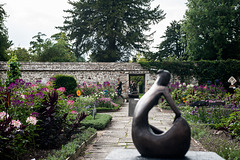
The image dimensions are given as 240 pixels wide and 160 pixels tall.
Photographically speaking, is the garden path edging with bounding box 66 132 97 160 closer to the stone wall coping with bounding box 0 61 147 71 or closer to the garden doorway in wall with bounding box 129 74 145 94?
the stone wall coping with bounding box 0 61 147 71

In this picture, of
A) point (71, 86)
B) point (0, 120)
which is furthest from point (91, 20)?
point (0, 120)

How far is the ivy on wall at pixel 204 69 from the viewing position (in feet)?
51.4

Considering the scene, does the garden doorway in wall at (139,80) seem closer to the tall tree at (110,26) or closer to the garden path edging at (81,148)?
the tall tree at (110,26)

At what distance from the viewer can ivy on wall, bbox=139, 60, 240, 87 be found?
15680 mm

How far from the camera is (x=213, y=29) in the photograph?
2028cm

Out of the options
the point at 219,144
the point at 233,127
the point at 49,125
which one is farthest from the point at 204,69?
the point at 49,125

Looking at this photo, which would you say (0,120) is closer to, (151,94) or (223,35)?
(151,94)

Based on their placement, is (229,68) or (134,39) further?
(134,39)

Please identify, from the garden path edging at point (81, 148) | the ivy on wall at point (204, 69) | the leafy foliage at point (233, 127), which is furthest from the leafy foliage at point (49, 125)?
the ivy on wall at point (204, 69)

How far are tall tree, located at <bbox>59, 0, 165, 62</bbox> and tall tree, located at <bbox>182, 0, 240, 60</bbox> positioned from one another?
13.3ft

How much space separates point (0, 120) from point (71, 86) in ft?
30.6

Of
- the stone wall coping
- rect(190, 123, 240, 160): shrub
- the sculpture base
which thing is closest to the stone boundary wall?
the stone wall coping

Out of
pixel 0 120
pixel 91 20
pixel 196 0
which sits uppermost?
pixel 196 0

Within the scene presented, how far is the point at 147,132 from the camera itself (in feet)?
8.31
